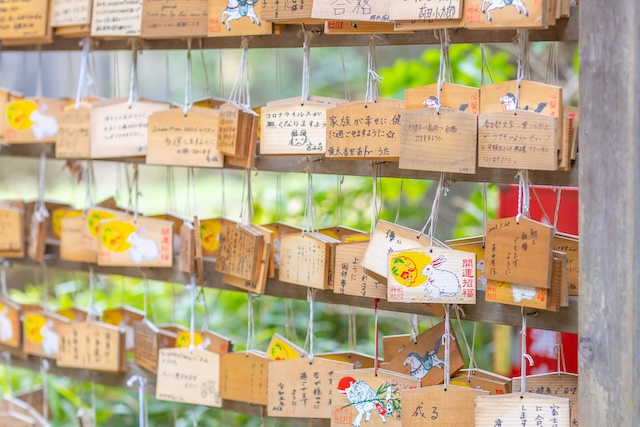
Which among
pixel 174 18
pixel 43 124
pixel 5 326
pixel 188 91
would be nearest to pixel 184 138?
pixel 188 91

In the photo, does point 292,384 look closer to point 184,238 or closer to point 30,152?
point 184,238

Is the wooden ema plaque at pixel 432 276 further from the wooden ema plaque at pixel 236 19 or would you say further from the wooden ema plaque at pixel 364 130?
the wooden ema plaque at pixel 236 19

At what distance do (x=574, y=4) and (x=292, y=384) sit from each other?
79 centimetres

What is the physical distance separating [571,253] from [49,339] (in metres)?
1.22

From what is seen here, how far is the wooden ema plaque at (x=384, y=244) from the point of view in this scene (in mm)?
1214

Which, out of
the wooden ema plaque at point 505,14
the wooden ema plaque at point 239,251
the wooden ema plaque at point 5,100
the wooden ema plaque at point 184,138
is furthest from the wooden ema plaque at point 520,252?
the wooden ema plaque at point 5,100

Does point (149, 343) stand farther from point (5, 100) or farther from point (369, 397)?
point (5, 100)

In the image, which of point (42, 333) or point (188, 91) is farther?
point (42, 333)

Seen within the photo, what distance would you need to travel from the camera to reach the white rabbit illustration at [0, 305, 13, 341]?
188 centimetres

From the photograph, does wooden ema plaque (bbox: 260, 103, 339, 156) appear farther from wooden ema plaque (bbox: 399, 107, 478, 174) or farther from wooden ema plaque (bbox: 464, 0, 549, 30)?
wooden ema plaque (bbox: 464, 0, 549, 30)

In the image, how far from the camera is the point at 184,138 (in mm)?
1480

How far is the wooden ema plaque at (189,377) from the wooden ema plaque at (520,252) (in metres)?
0.62

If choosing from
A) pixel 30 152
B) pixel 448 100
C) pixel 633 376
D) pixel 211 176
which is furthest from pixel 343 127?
pixel 211 176

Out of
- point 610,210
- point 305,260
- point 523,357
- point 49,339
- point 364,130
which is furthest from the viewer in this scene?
point 49,339
